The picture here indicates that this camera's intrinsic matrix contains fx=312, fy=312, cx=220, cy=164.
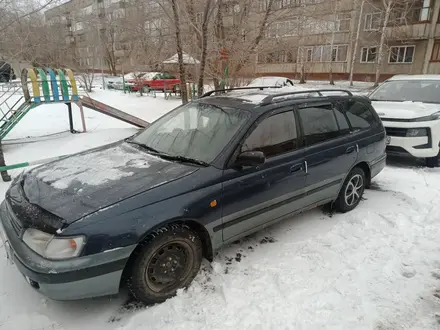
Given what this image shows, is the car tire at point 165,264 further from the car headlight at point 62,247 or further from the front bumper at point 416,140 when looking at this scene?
the front bumper at point 416,140

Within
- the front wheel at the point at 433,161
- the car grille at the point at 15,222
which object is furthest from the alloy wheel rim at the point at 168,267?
the front wheel at the point at 433,161

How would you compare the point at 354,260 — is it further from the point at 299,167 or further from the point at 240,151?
the point at 240,151

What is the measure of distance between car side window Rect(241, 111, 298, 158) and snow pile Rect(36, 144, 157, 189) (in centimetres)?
105

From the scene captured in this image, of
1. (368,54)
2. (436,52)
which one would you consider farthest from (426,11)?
(368,54)

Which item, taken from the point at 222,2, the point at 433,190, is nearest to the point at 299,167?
the point at 433,190

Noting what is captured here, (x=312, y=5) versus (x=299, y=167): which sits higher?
(x=312, y=5)

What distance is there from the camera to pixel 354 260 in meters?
3.19

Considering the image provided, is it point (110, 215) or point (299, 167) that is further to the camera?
point (299, 167)

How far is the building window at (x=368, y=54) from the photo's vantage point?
91.5ft

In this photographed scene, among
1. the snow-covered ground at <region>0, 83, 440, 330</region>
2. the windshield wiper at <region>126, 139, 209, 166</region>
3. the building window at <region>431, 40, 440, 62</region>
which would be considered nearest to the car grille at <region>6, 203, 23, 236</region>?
the snow-covered ground at <region>0, 83, 440, 330</region>

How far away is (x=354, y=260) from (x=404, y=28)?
29.2 m

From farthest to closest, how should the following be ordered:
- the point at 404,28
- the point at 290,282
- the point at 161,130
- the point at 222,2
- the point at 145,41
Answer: the point at 404,28, the point at 145,41, the point at 222,2, the point at 161,130, the point at 290,282

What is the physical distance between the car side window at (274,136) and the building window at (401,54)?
95.4 ft

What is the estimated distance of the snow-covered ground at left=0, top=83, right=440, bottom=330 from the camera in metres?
2.42
